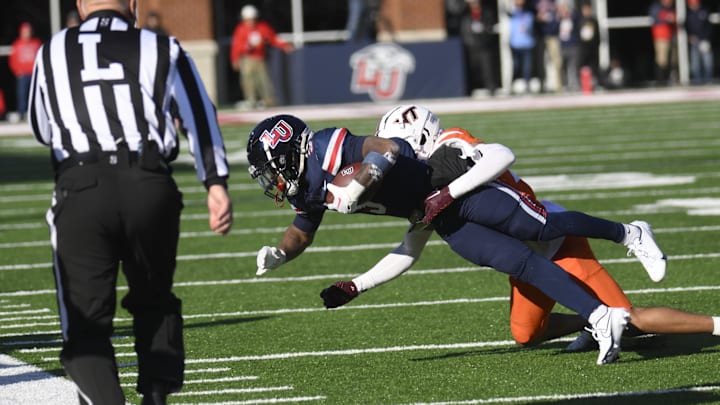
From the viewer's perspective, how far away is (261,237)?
36.0ft

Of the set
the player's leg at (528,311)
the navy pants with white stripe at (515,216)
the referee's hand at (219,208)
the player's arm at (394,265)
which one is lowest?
the player's leg at (528,311)

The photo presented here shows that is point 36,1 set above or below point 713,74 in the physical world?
above

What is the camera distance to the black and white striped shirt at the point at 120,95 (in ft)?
14.4

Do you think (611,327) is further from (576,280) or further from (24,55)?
(24,55)

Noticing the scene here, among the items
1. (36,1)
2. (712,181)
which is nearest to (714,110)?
(712,181)

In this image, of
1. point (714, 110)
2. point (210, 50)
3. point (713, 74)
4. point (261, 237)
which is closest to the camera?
point (261, 237)

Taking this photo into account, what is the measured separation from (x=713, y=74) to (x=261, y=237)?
816 inches

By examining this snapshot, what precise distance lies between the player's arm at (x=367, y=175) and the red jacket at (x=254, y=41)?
18.9 metres

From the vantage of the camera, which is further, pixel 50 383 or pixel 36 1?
pixel 36 1

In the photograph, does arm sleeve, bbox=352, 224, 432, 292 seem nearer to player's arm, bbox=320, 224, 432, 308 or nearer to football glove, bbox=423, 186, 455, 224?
player's arm, bbox=320, 224, 432, 308

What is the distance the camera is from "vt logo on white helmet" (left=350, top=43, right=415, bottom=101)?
2509 centimetres

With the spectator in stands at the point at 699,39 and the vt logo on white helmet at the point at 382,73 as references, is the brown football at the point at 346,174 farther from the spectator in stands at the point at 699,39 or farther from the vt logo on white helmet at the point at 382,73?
the spectator in stands at the point at 699,39

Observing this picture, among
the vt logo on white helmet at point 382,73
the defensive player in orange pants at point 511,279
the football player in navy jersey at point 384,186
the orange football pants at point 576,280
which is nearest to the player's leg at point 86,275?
the football player in navy jersey at point 384,186

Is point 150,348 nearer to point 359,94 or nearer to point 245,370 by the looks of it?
point 245,370
